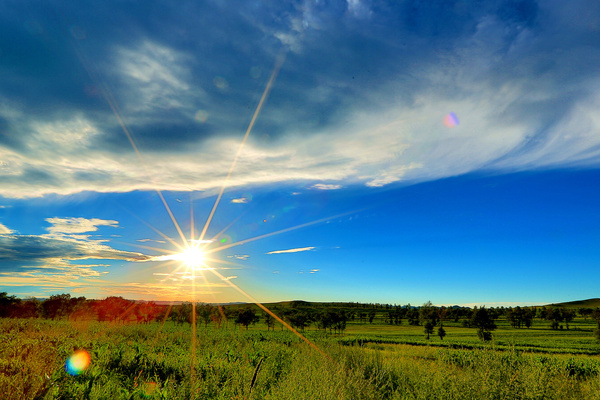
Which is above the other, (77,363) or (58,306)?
(77,363)

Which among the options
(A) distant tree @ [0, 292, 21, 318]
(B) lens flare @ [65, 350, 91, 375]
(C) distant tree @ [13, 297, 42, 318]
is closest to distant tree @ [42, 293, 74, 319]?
(C) distant tree @ [13, 297, 42, 318]

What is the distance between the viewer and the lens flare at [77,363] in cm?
885

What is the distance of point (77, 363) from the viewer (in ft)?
32.7

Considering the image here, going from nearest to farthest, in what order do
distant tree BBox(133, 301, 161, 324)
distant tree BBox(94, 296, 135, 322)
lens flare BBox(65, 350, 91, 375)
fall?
lens flare BBox(65, 350, 91, 375)
distant tree BBox(94, 296, 135, 322)
distant tree BBox(133, 301, 161, 324)

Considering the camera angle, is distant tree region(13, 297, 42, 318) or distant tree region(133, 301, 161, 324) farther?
distant tree region(133, 301, 161, 324)

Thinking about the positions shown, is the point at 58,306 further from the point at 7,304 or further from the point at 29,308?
the point at 7,304

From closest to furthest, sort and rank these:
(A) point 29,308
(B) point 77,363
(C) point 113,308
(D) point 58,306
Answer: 1. (B) point 77,363
2. (A) point 29,308
3. (D) point 58,306
4. (C) point 113,308

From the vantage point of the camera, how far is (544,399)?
345 inches

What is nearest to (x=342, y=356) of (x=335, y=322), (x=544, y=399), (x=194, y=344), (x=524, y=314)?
(x=544, y=399)

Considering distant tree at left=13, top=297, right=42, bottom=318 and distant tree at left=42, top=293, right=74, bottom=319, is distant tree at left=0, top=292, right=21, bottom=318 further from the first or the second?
distant tree at left=42, top=293, right=74, bottom=319

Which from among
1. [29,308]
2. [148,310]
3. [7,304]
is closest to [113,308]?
[148,310]

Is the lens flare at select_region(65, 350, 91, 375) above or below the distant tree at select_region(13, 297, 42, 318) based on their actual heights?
above

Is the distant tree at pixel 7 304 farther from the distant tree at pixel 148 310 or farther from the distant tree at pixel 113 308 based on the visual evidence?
the distant tree at pixel 148 310

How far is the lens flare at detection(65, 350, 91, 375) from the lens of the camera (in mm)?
8847
